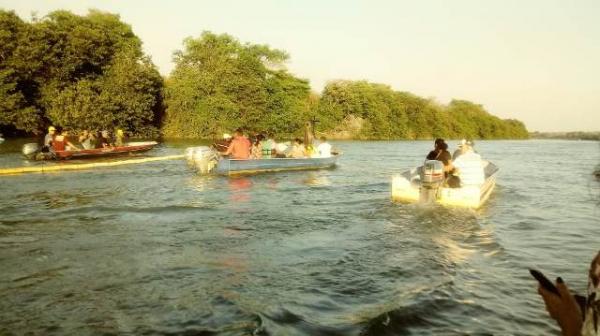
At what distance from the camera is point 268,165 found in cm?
A: 2089

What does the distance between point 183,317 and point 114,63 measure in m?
52.0

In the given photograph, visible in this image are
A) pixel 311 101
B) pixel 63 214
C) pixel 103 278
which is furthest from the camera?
pixel 311 101

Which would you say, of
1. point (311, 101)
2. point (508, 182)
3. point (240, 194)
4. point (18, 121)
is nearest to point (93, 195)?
point (240, 194)

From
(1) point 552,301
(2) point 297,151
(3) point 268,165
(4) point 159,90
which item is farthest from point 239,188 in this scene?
(4) point 159,90

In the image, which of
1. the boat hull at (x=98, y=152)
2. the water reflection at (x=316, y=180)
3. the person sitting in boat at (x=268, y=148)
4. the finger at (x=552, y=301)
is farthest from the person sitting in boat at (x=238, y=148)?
the finger at (x=552, y=301)

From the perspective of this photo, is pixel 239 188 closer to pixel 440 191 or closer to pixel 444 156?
pixel 444 156

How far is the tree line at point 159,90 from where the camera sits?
147 feet

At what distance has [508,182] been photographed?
19422mm

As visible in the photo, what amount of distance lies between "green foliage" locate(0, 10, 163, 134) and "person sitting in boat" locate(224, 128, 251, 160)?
101 feet

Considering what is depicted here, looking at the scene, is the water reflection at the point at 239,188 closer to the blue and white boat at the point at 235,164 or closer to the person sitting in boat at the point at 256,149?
the blue and white boat at the point at 235,164

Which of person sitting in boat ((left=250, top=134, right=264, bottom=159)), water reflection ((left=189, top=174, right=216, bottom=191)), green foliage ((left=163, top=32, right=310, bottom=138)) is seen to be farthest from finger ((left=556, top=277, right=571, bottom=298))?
green foliage ((left=163, top=32, right=310, bottom=138))

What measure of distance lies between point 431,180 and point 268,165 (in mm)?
10692

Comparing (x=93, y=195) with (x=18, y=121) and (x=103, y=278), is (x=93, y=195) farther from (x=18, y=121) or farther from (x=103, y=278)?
(x=18, y=121)

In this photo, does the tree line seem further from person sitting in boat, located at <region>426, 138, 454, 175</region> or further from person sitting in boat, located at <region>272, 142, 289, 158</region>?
person sitting in boat, located at <region>426, 138, 454, 175</region>
